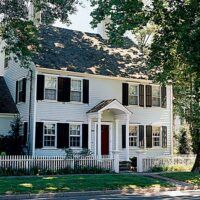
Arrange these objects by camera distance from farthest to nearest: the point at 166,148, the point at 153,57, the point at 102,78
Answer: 1. the point at 166,148
2. the point at 102,78
3. the point at 153,57

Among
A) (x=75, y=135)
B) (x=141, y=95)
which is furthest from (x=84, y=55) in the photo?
(x=75, y=135)

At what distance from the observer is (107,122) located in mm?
29594

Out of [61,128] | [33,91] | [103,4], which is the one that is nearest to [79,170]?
[61,128]

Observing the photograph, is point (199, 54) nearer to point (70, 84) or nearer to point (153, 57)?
point (153, 57)

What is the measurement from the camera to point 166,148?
31766mm

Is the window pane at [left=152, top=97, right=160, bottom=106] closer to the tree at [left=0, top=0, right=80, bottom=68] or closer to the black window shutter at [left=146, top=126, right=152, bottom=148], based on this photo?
the black window shutter at [left=146, top=126, right=152, bottom=148]

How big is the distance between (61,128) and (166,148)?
900cm

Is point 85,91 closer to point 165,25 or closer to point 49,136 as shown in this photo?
point 49,136

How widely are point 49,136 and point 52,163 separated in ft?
10.5

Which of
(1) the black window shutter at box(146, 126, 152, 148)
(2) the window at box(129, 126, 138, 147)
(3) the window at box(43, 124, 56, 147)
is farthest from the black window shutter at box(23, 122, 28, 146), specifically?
(1) the black window shutter at box(146, 126, 152, 148)

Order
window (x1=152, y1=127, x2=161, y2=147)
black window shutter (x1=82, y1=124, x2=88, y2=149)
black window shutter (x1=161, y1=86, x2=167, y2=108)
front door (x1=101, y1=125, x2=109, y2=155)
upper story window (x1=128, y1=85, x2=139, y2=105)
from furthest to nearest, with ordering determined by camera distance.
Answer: black window shutter (x1=161, y1=86, x2=167, y2=108)
window (x1=152, y1=127, x2=161, y2=147)
upper story window (x1=128, y1=85, x2=139, y2=105)
front door (x1=101, y1=125, x2=109, y2=155)
black window shutter (x1=82, y1=124, x2=88, y2=149)

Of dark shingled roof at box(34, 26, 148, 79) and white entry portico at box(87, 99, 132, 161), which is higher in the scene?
dark shingled roof at box(34, 26, 148, 79)

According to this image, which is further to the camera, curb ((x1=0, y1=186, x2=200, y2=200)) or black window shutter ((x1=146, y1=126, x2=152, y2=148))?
black window shutter ((x1=146, y1=126, x2=152, y2=148))

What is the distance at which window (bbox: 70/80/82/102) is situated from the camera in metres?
28.1
